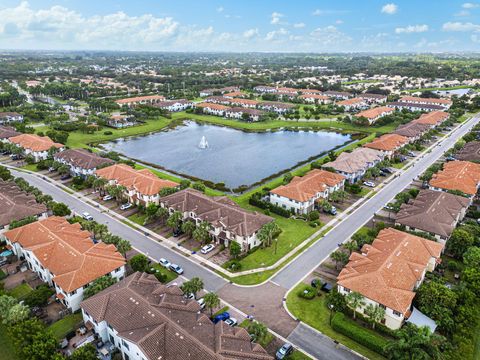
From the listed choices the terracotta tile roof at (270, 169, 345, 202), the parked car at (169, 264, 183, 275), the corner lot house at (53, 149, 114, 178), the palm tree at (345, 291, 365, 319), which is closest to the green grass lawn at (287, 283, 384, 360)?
the palm tree at (345, 291, 365, 319)

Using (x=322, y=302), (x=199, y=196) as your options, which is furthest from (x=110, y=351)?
(x=199, y=196)

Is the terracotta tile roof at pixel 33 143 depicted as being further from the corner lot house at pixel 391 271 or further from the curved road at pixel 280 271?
the corner lot house at pixel 391 271

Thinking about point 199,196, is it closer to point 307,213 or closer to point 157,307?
point 307,213

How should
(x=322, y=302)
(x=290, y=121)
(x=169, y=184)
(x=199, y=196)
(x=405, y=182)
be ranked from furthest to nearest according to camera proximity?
(x=290, y=121) → (x=405, y=182) → (x=169, y=184) → (x=199, y=196) → (x=322, y=302)

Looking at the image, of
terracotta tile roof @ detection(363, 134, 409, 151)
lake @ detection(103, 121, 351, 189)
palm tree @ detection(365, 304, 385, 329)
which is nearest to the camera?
palm tree @ detection(365, 304, 385, 329)

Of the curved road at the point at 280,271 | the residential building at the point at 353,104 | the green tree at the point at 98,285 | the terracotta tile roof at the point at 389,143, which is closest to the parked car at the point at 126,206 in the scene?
the curved road at the point at 280,271

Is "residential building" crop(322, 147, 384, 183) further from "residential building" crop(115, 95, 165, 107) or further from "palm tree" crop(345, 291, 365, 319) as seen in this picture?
"residential building" crop(115, 95, 165, 107)

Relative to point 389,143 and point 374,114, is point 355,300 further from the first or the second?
point 374,114
